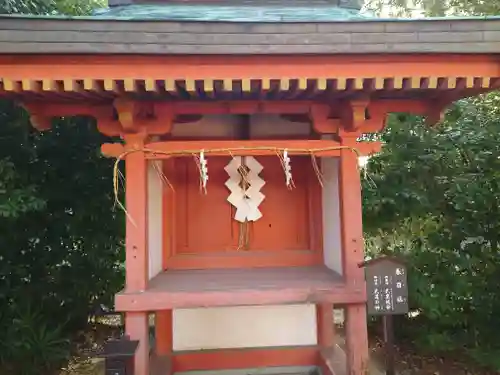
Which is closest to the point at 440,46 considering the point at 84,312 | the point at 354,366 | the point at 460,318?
the point at 354,366

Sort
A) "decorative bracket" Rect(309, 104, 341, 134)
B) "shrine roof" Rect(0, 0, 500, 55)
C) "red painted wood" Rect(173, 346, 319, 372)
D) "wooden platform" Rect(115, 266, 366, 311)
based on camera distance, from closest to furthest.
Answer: "shrine roof" Rect(0, 0, 500, 55), "wooden platform" Rect(115, 266, 366, 311), "decorative bracket" Rect(309, 104, 341, 134), "red painted wood" Rect(173, 346, 319, 372)

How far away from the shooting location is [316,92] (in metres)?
3.10

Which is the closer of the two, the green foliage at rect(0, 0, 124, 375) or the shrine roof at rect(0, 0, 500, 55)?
the shrine roof at rect(0, 0, 500, 55)

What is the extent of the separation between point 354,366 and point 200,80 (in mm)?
2272

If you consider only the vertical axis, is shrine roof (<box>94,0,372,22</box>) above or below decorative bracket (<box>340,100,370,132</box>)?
above

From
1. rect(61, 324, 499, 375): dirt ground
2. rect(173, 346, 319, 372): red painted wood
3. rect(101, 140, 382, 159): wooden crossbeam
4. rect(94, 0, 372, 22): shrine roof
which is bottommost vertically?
rect(61, 324, 499, 375): dirt ground

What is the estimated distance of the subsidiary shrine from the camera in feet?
9.14

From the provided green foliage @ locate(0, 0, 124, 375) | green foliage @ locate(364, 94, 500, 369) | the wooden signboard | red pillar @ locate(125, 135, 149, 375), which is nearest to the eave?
red pillar @ locate(125, 135, 149, 375)

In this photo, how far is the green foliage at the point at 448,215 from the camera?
498 centimetres

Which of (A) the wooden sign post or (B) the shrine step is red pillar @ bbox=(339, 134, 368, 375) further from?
(B) the shrine step

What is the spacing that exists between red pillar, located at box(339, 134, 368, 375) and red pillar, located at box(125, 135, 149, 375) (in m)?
1.46

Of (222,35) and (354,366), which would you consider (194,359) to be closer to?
(354,366)

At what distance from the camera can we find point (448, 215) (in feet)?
17.3

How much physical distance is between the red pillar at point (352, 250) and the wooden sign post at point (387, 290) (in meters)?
0.29
